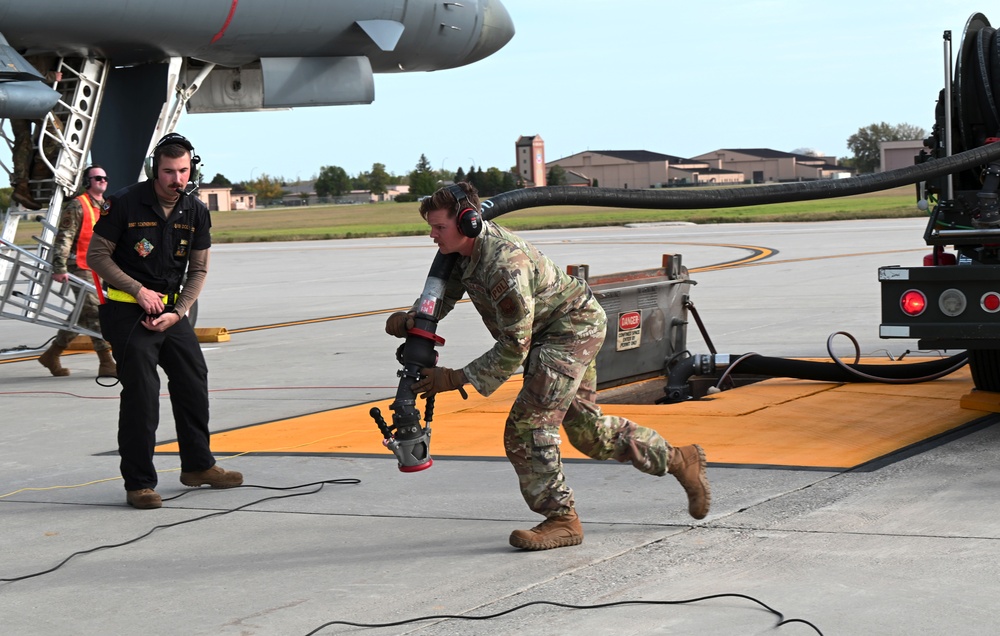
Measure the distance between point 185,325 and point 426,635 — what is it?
329cm

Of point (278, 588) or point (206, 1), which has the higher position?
point (206, 1)

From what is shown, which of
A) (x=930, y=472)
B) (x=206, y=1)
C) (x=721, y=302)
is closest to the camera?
(x=930, y=472)

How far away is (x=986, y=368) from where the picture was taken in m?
8.17

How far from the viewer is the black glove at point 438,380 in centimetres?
499

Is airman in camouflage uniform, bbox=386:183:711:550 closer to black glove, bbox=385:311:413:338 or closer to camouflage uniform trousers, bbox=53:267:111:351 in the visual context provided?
black glove, bbox=385:311:413:338

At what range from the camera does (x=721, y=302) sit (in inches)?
676

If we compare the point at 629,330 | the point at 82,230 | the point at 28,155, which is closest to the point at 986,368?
the point at 629,330

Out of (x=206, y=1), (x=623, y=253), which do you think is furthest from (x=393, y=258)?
(x=206, y=1)

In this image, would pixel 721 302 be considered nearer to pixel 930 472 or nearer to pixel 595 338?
pixel 930 472

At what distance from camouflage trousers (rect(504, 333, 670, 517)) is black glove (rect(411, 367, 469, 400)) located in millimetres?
380

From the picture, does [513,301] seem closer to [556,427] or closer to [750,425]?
[556,427]

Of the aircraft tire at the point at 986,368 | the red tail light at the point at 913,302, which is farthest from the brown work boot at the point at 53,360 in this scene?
the aircraft tire at the point at 986,368

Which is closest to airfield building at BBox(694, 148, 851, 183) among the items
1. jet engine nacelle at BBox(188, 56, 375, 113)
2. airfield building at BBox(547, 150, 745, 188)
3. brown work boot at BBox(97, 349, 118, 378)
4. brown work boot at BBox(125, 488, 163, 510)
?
airfield building at BBox(547, 150, 745, 188)

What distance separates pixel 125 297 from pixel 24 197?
8033 millimetres
